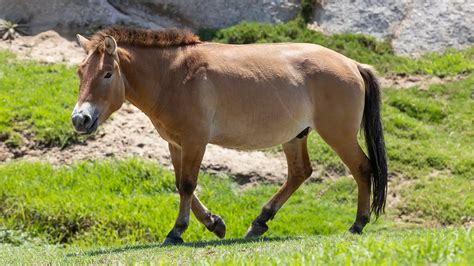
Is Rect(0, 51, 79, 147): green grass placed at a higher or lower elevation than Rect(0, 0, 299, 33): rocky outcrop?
lower

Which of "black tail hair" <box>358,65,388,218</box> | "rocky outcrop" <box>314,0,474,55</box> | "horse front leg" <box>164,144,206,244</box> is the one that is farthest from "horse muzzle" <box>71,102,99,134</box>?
"rocky outcrop" <box>314,0,474,55</box>

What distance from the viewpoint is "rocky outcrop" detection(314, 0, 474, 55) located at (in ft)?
63.3

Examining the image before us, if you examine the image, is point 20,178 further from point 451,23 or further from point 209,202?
point 451,23

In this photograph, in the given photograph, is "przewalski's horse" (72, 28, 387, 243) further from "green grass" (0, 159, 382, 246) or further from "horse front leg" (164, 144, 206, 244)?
"green grass" (0, 159, 382, 246)

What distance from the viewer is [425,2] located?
19609 mm

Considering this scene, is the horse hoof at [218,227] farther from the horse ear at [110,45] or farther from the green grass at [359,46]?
the green grass at [359,46]

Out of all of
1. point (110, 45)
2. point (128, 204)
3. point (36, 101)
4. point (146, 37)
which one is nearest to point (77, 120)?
point (110, 45)

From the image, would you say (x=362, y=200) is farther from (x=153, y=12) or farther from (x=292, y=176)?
(x=153, y=12)

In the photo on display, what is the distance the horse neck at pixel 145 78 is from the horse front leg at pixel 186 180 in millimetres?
641

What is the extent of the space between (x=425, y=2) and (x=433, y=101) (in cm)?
290

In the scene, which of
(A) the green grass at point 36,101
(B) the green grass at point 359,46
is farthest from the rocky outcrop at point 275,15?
(A) the green grass at point 36,101

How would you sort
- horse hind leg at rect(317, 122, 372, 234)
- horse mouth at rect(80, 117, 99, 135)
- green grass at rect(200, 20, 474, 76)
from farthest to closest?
green grass at rect(200, 20, 474, 76), horse hind leg at rect(317, 122, 372, 234), horse mouth at rect(80, 117, 99, 135)

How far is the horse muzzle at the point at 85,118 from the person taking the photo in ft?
32.7

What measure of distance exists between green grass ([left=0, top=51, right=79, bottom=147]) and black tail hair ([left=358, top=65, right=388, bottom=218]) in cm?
587
